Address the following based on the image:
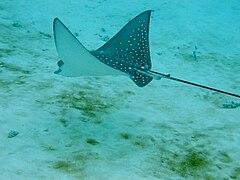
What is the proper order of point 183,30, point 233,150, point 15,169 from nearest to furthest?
1. point 15,169
2. point 233,150
3. point 183,30

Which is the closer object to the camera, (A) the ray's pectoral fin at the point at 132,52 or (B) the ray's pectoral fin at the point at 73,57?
(B) the ray's pectoral fin at the point at 73,57

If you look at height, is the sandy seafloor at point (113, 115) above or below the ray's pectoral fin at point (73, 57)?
below

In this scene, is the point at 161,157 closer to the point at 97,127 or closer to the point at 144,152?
the point at 144,152

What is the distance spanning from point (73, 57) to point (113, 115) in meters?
1.56

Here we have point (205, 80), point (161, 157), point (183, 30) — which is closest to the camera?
point (161, 157)

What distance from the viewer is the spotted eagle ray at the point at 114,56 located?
3719 mm

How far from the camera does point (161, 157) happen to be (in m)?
4.00

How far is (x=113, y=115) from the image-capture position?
5.07 m

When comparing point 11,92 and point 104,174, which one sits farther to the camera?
point 11,92

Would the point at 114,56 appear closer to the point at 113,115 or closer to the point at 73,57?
the point at 73,57

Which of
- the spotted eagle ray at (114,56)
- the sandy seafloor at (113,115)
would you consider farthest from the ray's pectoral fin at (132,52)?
the sandy seafloor at (113,115)

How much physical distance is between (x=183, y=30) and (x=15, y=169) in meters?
9.12

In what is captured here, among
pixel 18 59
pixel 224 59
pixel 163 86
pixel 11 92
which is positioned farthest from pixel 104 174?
pixel 224 59

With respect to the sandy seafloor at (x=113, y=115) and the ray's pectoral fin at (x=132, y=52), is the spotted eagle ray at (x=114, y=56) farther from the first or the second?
the sandy seafloor at (x=113, y=115)
